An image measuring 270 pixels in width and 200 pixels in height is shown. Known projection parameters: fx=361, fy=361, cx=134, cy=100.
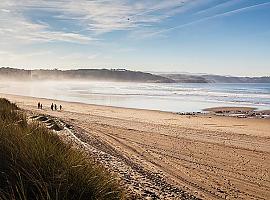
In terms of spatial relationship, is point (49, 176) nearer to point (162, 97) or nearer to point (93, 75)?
point (162, 97)

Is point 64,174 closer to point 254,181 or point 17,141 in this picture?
point 17,141

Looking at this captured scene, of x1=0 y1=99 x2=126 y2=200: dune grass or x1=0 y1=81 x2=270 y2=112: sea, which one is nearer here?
x1=0 y1=99 x2=126 y2=200: dune grass

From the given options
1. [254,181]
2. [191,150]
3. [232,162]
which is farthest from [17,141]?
[191,150]

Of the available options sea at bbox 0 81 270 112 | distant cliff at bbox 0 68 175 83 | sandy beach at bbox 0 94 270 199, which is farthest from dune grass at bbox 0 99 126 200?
distant cliff at bbox 0 68 175 83

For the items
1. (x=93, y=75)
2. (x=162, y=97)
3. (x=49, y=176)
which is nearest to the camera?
(x=49, y=176)

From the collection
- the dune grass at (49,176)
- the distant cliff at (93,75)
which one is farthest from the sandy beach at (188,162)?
the distant cliff at (93,75)

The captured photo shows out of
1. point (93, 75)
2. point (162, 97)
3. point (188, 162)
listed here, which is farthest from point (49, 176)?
point (93, 75)

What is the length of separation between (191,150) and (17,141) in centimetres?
727

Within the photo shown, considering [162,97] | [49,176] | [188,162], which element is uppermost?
[49,176]

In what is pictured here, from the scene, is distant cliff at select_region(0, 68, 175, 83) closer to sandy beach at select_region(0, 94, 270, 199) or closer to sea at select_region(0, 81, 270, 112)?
sea at select_region(0, 81, 270, 112)

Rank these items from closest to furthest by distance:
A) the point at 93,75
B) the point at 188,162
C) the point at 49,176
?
1. the point at 49,176
2. the point at 188,162
3. the point at 93,75

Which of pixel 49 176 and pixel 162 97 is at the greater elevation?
pixel 49 176

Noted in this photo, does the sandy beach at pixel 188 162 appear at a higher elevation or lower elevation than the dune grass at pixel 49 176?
lower

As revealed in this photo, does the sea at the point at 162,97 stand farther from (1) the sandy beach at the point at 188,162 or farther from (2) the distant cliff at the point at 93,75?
(2) the distant cliff at the point at 93,75
